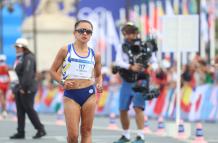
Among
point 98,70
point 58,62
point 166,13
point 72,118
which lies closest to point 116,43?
point 166,13

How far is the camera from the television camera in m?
14.8

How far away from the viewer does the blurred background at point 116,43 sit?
24.2m

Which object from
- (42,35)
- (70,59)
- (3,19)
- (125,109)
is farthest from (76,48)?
(3,19)

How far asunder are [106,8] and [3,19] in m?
8.89

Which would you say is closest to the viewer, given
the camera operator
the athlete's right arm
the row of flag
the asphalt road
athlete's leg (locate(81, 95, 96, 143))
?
athlete's leg (locate(81, 95, 96, 143))

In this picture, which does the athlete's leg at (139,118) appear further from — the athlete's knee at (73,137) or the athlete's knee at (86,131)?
the athlete's knee at (73,137)

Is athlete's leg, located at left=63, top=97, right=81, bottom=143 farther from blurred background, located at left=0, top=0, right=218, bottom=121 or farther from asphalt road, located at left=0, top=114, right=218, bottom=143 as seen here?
asphalt road, located at left=0, top=114, right=218, bottom=143

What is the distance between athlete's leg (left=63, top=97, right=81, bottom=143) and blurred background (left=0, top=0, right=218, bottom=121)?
158 inches

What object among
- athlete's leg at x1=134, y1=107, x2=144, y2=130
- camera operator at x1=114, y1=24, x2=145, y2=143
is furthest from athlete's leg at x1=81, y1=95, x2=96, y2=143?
athlete's leg at x1=134, y1=107, x2=144, y2=130

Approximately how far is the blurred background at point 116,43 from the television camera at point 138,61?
→ 110cm

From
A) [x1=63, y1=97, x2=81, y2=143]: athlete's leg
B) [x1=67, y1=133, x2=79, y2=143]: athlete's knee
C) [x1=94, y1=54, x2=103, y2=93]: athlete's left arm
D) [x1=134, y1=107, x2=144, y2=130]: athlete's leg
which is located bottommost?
[x1=134, y1=107, x2=144, y2=130]: athlete's leg

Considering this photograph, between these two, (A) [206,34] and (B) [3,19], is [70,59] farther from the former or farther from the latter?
(B) [3,19]

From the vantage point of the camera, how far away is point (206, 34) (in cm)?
3862

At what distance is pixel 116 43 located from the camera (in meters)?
50.2
